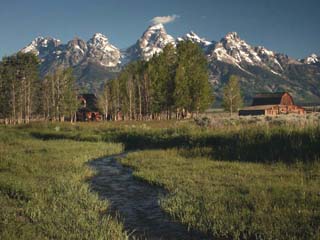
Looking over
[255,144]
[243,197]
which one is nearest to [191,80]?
[255,144]

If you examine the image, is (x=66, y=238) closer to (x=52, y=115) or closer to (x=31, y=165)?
(x=31, y=165)

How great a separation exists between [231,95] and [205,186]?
9050cm

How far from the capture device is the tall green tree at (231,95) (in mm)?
103062

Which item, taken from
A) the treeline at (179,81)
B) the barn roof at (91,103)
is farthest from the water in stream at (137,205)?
the barn roof at (91,103)

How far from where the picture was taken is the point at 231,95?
10350 cm

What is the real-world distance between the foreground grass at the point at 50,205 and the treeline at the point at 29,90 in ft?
223

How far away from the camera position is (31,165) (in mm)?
21625

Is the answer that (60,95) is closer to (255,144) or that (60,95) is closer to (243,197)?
(255,144)

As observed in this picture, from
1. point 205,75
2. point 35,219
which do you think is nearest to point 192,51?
point 205,75

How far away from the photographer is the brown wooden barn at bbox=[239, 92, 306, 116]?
122 metres

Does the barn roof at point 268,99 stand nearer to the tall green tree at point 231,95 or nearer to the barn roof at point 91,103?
the tall green tree at point 231,95

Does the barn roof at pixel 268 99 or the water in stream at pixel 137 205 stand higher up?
the barn roof at pixel 268 99

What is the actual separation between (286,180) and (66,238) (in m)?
9.87

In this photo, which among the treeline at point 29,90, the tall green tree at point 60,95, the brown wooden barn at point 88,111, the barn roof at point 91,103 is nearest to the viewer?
the treeline at point 29,90
